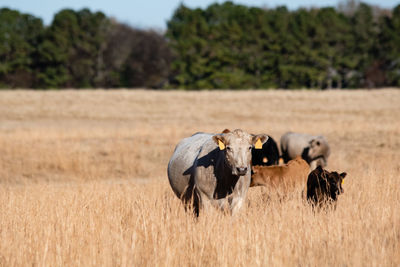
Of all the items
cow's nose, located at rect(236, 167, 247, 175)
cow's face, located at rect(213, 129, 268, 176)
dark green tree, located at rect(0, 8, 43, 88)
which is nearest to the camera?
cow's nose, located at rect(236, 167, 247, 175)

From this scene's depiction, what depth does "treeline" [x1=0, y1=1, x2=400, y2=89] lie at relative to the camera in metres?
66.0

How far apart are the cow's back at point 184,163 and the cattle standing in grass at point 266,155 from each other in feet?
15.0

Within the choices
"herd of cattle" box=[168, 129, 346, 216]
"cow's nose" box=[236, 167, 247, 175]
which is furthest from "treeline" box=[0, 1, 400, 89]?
"cow's nose" box=[236, 167, 247, 175]

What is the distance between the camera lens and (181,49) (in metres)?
67.3

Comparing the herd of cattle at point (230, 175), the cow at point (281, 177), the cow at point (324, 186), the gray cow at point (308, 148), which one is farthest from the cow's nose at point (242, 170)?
the gray cow at point (308, 148)

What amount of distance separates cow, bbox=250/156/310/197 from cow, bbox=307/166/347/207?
0.71 m

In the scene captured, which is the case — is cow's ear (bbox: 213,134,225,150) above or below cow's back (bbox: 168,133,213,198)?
above

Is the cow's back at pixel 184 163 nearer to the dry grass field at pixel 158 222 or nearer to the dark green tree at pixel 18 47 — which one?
the dry grass field at pixel 158 222

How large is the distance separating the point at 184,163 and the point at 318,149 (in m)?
11.8

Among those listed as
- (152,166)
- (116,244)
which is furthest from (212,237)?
(152,166)

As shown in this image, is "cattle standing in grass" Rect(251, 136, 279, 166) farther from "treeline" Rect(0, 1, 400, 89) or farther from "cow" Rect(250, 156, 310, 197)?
"treeline" Rect(0, 1, 400, 89)

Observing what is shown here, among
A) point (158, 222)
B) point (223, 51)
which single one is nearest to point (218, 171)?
point (158, 222)

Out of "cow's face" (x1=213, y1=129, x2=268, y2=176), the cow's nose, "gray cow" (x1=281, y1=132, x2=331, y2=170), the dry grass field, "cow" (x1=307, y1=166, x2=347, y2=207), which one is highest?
"cow's face" (x1=213, y1=129, x2=268, y2=176)

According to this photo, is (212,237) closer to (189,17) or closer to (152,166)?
(152,166)
